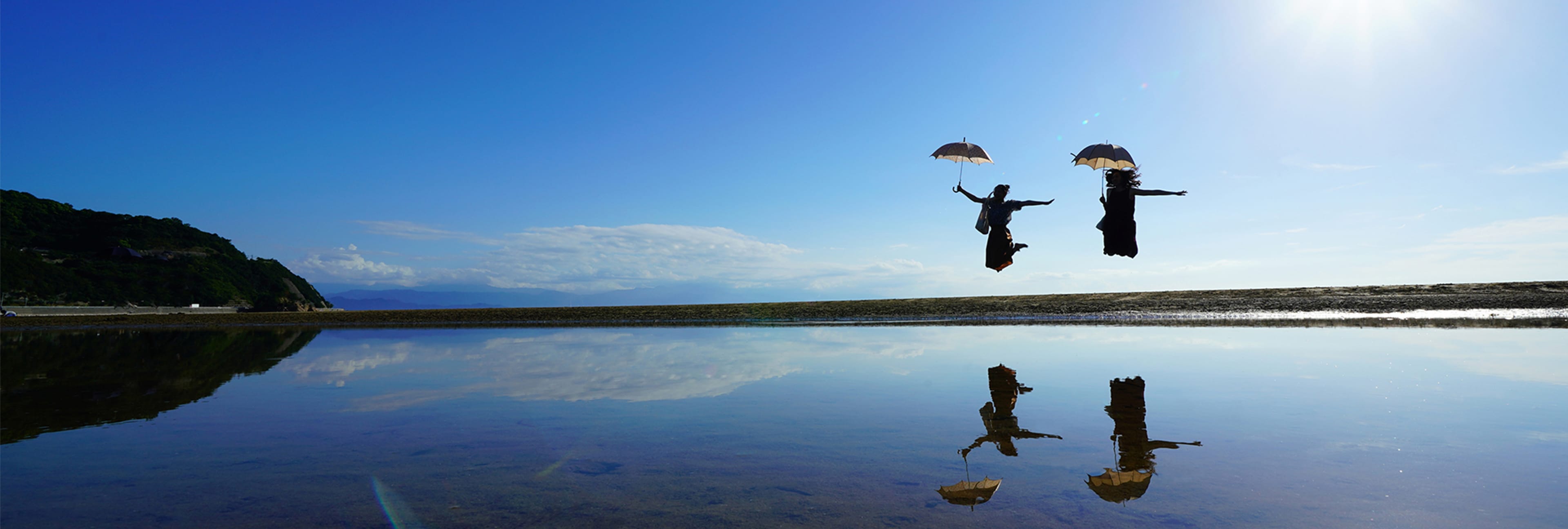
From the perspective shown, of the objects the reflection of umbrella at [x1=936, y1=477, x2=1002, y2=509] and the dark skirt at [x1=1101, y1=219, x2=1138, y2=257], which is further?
the dark skirt at [x1=1101, y1=219, x2=1138, y2=257]

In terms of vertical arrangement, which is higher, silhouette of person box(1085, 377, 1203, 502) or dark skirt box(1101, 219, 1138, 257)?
dark skirt box(1101, 219, 1138, 257)

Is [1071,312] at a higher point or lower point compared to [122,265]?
lower

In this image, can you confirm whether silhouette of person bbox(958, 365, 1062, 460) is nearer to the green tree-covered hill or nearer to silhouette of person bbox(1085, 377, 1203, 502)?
silhouette of person bbox(1085, 377, 1203, 502)

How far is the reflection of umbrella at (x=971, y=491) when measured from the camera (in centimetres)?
492

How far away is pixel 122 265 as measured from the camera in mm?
91562

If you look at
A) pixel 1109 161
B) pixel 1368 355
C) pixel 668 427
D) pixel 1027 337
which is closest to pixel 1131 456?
pixel 668 427

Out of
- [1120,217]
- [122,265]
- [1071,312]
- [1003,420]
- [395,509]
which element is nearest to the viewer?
[395,509]

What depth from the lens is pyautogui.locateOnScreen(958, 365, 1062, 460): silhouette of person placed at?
21.8 ft

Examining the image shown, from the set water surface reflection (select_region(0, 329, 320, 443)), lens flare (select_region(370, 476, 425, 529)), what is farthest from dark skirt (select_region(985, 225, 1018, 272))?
water surface reflection (select_region(0, 329, 320, 443))

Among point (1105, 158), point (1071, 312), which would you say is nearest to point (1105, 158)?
point (1105, 158)

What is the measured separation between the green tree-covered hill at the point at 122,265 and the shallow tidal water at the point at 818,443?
239ft

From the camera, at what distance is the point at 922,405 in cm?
902

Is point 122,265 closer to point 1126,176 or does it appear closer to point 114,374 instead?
point 114,374

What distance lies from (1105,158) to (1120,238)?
1649mm
